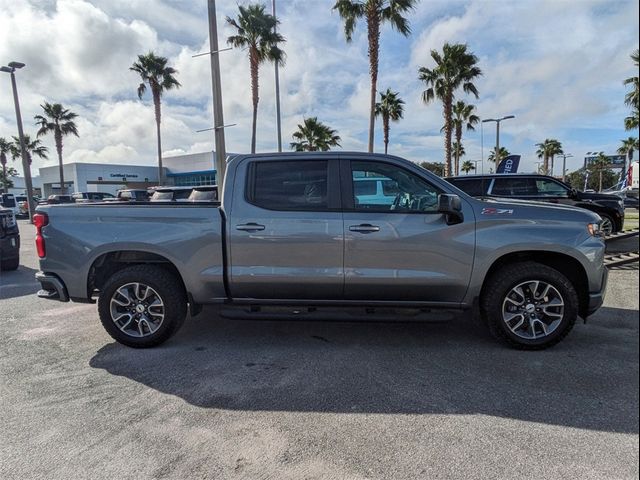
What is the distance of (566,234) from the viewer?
13.1ft

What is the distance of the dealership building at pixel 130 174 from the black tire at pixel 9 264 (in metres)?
48.5

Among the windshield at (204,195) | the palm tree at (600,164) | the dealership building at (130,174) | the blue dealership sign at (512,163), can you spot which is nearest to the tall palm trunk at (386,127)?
the blue dealership sign at (512,163)

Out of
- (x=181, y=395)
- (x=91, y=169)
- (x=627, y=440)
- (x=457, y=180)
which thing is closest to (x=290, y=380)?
(x=181, y=395)

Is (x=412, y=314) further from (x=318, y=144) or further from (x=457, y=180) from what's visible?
(x=318, y=144)

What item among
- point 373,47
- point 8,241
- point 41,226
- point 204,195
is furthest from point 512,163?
point 41,226

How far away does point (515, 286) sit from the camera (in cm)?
403

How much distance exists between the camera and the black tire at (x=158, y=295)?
428 centimetres

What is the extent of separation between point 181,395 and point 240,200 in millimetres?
1873

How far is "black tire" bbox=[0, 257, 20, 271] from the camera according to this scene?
905 centimetres

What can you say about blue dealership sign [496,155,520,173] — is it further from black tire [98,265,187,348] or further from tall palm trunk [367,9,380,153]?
black tire [98,265,187,348]

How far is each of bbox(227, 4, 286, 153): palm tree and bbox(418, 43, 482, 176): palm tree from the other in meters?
10.8

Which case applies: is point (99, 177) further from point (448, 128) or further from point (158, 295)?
point (158, 295)

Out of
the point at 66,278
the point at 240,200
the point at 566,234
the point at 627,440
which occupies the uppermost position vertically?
the point at 240,200

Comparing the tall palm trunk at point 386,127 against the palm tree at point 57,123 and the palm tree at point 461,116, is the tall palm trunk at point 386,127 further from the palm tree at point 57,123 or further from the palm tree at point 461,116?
the palm tree at point 57,123
